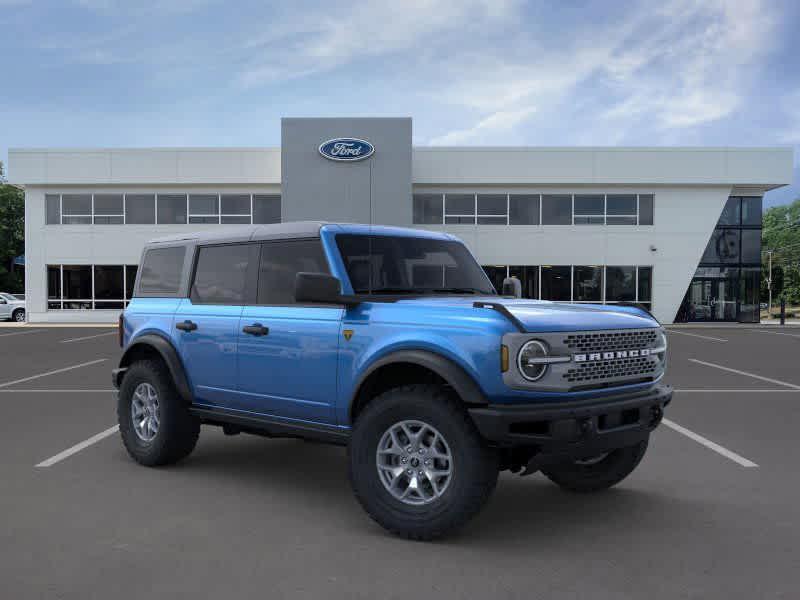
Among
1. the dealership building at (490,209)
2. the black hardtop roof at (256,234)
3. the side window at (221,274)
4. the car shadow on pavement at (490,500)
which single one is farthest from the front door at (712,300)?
the side window at (221,274)

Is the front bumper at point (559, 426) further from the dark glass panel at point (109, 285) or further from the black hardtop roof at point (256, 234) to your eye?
the dark glass panel at point (109, 285)

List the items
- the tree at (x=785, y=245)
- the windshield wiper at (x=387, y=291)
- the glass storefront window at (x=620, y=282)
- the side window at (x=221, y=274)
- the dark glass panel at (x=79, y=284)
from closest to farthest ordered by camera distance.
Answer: the windshield wiper at (x=387, y=291) < the side window at (x=221, y=274) < the glass storefront window at (x=620, y=282) < the dark glass panel at (x=79, y=284) < the tree at (x=785, y=245)

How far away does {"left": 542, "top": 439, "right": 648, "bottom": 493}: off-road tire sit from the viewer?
17.2 ft

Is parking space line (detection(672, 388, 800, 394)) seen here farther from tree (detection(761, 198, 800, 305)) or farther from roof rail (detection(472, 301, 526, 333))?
tree (detection(761, 198, 800, 305))

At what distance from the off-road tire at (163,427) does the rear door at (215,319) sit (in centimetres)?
28

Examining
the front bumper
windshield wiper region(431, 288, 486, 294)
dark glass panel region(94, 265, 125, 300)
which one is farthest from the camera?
dark glass panel region(94, 265, 125, 300)

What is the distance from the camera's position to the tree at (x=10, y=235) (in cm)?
6372

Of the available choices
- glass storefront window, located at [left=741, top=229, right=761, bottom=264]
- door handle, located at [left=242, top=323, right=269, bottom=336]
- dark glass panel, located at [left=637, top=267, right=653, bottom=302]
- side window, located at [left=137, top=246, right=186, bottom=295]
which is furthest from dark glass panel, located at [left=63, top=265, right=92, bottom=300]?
door handle, located at [left=242, top=323, right=269, bottom=336]

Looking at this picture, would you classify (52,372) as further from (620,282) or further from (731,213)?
(731,213)

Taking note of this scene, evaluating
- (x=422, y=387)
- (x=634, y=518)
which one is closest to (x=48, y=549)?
(x=422, y=387)

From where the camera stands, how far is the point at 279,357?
513 cm

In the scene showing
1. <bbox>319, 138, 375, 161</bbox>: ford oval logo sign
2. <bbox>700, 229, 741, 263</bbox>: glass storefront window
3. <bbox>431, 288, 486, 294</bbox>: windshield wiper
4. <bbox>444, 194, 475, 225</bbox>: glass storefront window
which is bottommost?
<bbox>431, 288, 486, 294</bbox>: windshield wiper

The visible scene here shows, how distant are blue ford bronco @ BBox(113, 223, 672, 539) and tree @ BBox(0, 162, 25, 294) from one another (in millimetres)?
65222

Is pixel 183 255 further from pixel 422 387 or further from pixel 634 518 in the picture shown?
pixel 634 518
